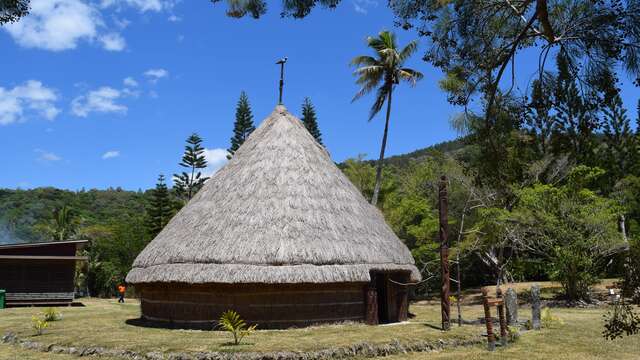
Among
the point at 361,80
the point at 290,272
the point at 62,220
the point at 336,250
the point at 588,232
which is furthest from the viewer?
the point at 62,220

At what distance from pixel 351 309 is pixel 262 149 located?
6913 millimetres

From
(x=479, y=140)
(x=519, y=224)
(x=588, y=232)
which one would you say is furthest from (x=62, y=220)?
(x=479, y=140)

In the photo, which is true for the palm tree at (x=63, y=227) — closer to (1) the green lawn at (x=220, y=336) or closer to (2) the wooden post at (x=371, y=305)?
(1) the green lawn at (x=220, y=336)

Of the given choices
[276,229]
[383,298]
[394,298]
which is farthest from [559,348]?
[276,229]

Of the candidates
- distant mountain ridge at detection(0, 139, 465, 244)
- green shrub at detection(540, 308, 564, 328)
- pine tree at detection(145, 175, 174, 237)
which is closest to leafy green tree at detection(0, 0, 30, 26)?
green shrub at detection(540, 308, 564, 328)

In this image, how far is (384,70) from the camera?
32.2 meters

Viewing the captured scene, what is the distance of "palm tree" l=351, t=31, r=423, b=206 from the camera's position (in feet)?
105

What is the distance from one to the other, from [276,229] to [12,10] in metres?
9.74

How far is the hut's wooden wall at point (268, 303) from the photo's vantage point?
1622 cm

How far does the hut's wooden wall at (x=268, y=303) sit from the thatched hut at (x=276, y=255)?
0.03m

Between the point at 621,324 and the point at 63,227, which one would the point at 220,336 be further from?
the point at 63,227

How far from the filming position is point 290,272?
15734mm

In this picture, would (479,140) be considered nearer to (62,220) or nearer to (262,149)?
(262,149)

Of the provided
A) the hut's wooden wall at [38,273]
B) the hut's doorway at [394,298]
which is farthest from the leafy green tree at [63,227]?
the hut's doorway at [394,298]
